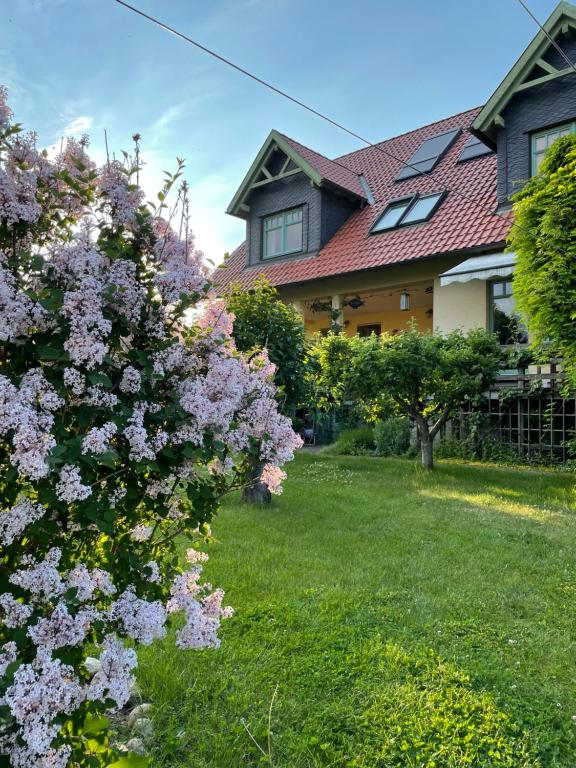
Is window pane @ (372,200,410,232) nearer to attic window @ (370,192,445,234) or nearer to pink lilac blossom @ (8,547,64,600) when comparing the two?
attic window @ (370,192,445,234)

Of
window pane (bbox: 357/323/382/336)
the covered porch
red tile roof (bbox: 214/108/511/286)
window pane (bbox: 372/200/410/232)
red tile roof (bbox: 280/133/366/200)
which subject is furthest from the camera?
window pane (bbox: 357/323/382/336)

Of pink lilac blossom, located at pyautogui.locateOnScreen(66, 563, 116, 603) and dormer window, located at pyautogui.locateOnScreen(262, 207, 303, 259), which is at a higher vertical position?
dormer window, located at pyautogui.locateOnScreen(262, 207, 303, 259)

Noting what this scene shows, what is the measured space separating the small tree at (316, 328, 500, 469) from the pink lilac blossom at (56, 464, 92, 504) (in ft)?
23.6

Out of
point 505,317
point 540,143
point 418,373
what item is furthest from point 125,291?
point 540,143

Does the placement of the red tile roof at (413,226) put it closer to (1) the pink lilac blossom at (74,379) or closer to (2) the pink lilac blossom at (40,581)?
(1) the pink lilac blossom at (74,379)

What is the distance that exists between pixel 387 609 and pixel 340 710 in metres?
1.12

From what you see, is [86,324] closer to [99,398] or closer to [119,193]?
[99,398]

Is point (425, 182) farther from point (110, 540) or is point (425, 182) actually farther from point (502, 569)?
point (110, 540)

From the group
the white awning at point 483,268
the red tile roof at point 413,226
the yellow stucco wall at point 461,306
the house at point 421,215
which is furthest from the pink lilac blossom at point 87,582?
the yellow stucco wall at point 461,306

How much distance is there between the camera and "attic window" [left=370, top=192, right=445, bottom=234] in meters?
13.6

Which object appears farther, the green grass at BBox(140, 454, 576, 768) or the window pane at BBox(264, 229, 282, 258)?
the window pane at BBox(264, 229, 282, 258)

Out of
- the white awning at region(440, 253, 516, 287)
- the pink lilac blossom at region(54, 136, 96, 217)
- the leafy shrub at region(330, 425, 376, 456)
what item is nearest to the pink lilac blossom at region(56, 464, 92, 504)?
the pink lilac blossom at region(54, 136, 96, 217)

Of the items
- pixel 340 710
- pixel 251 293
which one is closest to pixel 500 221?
pixel 251 293

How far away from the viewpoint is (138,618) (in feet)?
5.29
